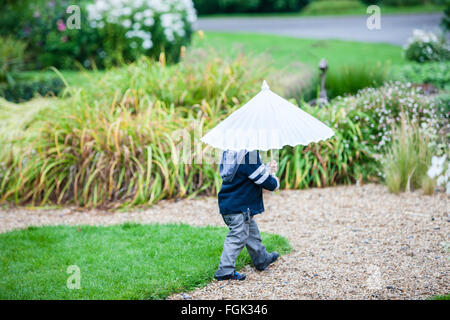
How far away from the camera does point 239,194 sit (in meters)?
3.85

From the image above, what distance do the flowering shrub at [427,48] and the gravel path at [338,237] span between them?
5950 mm

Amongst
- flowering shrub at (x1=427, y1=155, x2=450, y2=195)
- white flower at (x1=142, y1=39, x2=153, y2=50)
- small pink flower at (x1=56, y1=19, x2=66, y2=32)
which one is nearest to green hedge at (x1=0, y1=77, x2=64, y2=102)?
white flower at (x1=142, y1=39, x2=153, y2=50)

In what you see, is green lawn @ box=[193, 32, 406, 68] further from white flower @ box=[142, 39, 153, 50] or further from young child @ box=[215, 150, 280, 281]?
young child @ box=[215, 150, 280, 281]

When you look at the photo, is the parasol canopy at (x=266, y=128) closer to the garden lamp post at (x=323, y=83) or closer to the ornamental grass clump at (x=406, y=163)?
the ornamental grass clump at (x=406, y=163)

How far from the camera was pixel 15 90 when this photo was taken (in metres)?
9.56

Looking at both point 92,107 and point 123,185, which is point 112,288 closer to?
point 123,185

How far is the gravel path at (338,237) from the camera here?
3.77 metres

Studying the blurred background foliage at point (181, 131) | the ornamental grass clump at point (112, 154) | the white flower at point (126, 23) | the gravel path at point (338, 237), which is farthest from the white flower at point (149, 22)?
the gravel path at point (338, 237)

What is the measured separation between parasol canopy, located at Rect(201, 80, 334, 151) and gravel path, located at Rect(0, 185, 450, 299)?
3.58 feet

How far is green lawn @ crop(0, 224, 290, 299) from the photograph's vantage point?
12.3 feet

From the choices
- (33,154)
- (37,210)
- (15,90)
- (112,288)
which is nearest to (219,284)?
(112,288)

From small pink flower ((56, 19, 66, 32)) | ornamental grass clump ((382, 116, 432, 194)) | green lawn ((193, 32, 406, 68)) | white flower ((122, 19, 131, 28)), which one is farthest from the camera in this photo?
green lawn ((193, 32, 406, 68))

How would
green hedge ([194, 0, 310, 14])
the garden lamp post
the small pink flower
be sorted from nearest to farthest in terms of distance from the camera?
the garden lamp post
the small pink flower
green hedge ([194, 0, 310, 14])

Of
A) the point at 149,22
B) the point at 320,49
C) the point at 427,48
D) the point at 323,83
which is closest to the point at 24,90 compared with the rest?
the point at 149,22
